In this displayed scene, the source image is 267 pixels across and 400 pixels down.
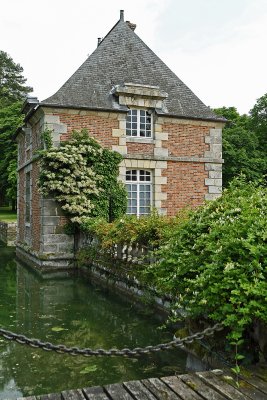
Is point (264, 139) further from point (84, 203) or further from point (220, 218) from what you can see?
point (220, 218)

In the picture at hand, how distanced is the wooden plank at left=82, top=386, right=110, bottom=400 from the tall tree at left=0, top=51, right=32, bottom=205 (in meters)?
26.0

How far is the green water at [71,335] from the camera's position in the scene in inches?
188

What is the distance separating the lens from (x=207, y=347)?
4293 mm

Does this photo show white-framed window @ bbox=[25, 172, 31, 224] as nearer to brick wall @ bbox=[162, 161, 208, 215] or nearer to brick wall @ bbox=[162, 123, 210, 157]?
brick wall @ bbox=[162, 161, 208, 215]

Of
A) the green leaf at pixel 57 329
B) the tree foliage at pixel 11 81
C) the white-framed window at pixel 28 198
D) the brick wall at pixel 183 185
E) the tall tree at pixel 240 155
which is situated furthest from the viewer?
the tree foliage at pixel 11 81

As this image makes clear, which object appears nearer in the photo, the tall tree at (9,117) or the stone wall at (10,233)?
the stone wall at (10,233)

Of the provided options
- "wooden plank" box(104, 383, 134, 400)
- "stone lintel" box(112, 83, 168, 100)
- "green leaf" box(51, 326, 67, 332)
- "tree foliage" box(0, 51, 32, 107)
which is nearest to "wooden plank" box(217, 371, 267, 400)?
"wooden plank" box(104, 383, 134, 400)

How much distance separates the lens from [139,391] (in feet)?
11.3

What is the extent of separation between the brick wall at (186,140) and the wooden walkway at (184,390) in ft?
38.6

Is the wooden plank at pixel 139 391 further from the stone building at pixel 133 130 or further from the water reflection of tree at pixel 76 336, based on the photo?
the stone building at pixel 133 130

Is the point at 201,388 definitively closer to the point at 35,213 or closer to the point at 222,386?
the point at 222,386

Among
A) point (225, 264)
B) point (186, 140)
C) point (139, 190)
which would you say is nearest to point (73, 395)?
point (225, 264)

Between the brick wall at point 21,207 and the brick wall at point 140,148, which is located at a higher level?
the brick wall at point 140,148

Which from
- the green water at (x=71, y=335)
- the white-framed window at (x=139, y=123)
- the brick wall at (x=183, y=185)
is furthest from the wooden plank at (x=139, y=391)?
the white-framed window at (x=139, y=123)
